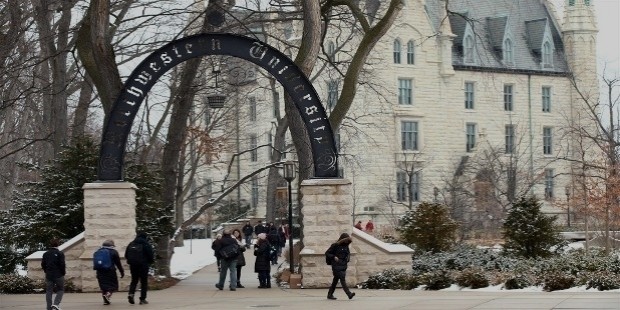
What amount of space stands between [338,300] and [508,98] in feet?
234

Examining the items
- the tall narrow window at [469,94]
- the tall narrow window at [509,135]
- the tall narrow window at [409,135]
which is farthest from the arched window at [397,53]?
the tall narrow window at [509,135]

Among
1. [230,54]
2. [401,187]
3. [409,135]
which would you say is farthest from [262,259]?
[409,135]

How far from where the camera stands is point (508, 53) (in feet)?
318

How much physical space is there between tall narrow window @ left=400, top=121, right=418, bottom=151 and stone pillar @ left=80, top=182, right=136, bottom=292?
Result: 60354mm

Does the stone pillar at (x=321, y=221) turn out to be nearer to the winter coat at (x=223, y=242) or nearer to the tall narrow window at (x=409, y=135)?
the winter coat at (x=223, y=242)

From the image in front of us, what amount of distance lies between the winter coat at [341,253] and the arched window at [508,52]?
2750 inches

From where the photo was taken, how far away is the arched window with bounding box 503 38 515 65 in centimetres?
9656

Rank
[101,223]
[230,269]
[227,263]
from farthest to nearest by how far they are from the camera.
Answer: [227,263] → [230,269] → [101,223]

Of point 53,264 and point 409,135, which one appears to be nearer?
point 53,264

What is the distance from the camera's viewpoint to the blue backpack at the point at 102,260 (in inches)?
1072

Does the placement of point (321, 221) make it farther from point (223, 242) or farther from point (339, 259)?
point (339, 259)

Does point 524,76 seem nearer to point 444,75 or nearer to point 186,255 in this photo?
point 444,75

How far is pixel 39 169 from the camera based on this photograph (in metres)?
→ 35.8

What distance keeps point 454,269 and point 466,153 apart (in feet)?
202
